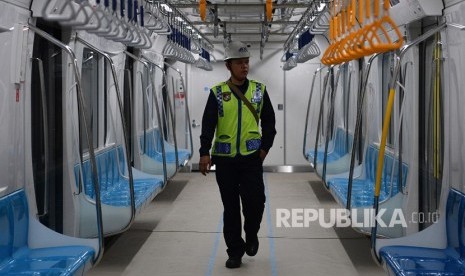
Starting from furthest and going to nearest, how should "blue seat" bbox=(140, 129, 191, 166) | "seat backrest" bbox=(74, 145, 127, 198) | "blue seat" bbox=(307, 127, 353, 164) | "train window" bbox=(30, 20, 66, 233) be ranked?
"blue seat" bbox=(307, 127, 353, 164) → "blue seat" bbox=(140, 129, 191, 166) → "seat backrest" bbox=(74, 145, 127, 198) → "train window" bbox=(30, 20, 66, 233)

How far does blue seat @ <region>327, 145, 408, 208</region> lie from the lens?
640 cm

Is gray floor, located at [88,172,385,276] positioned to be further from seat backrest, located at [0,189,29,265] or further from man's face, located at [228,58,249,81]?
man's face, located at [228,58,249,81]

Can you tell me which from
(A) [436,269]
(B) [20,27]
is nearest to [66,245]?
(B) [20,27]

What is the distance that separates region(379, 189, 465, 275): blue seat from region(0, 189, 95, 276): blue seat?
1.88m

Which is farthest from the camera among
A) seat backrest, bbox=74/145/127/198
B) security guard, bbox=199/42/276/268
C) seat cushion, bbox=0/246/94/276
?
seat backrest, bbox=74/145/127/198

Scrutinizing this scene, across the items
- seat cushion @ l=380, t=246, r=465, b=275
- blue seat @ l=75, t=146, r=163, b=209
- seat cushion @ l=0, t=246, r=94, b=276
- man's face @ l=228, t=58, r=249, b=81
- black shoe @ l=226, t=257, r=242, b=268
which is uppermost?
man's face @ l=228, t=58, r=249, b=81

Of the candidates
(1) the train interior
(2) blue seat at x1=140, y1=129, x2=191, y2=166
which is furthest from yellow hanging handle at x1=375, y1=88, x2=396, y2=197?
(2) blue seat at x1=140, y1=129, x2=191, y2=166

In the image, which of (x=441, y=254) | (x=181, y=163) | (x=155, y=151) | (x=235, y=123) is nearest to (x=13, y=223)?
(x=235, y=123)

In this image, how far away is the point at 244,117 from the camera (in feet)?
17.7

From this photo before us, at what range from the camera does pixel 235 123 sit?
540 cm

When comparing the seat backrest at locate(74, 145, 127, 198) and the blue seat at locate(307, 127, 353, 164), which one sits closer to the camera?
the seat backrest at locate(74, 145, 127, 198)

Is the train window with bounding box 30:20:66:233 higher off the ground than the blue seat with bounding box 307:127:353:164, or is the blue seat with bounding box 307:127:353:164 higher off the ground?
the train window with bounding box 30:20:66:233

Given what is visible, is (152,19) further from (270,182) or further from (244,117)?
(270,182)

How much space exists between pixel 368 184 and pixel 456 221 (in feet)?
10.5
